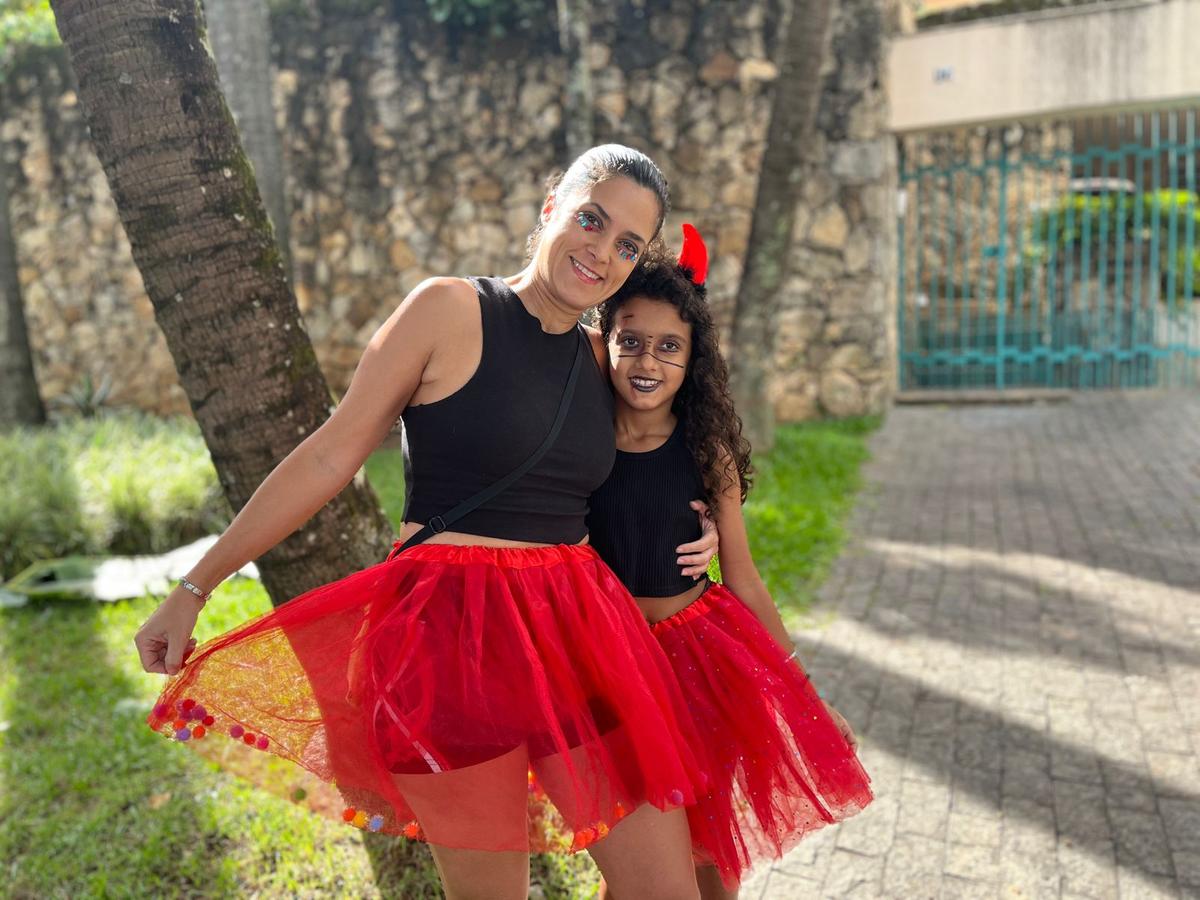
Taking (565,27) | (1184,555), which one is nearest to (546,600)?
(1184,555)

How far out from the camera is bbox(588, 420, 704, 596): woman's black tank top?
7.61 feet

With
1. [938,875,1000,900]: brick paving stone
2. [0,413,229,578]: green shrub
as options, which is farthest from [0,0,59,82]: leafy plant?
[938,875,1000,900]: brick paving stone

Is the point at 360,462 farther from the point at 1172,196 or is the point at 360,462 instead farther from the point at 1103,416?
the point at 1172,196

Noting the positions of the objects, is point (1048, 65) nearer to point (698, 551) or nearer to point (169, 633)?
point (698, 551)

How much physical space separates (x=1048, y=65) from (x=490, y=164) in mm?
5391

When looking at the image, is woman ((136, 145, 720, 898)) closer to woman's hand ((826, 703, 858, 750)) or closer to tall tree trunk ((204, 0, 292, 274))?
woman's hand ((826, 703, 858, 750))

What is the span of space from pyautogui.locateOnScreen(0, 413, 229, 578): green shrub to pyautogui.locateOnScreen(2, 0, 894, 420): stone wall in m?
3.95

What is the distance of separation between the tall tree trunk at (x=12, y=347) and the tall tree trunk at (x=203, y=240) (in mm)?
7238

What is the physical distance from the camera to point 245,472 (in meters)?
2.76

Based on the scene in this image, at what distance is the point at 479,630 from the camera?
191 cm

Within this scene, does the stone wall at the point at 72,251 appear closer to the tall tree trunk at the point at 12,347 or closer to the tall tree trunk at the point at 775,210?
the tall tree trunk at the point at 12,347

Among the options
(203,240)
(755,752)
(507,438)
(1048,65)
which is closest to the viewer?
(507,438)

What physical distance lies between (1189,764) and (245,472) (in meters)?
3.21

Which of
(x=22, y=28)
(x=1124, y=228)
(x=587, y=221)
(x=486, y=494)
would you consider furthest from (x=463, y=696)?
(x=1124, y=228)
